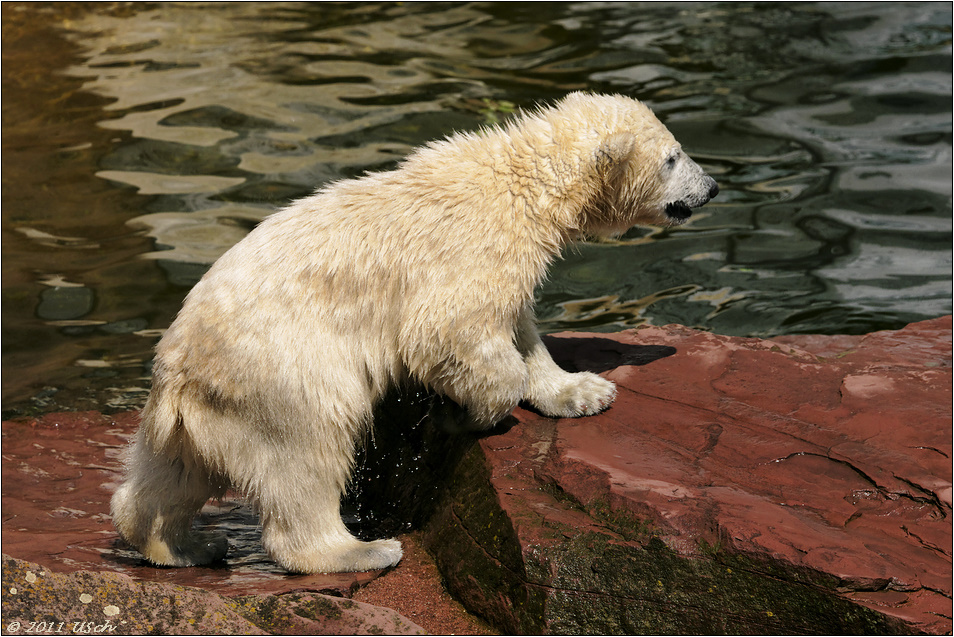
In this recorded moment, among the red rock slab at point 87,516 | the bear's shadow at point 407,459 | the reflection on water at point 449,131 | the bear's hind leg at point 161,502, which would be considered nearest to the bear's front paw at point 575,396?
the bear's shadow at point 407,459

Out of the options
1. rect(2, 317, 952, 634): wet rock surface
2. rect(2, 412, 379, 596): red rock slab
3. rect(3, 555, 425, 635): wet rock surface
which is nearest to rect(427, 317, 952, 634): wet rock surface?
rect(2, 317, 952, 634): wet rock surface

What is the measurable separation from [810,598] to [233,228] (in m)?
7.75

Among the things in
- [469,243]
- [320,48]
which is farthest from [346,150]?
[469,243]

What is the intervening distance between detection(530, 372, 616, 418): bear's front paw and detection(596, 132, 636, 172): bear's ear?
1158mm

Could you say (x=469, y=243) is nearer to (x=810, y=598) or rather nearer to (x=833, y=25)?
(x=810, y=598)

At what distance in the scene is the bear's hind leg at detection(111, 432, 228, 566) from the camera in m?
4.61

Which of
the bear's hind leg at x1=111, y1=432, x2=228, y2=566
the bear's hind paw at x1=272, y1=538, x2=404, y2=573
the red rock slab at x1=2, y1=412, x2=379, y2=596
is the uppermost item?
the bear's hind leg at x1=111, y1=432, x2=228, y2=566

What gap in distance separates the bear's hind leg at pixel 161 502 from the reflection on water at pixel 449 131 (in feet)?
9.68

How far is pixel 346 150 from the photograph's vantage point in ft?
39.3

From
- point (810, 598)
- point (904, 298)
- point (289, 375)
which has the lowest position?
point (904, 298)

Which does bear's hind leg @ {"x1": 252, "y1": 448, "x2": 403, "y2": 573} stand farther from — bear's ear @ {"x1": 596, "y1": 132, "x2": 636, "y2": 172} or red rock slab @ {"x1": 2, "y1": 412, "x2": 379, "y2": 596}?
bear's ear @ {"x1": 596, "y1": 132, "x2": 636, "y2": 172}

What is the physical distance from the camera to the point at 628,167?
5.15 m

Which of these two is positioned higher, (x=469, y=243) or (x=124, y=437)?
(x=469, y=243)

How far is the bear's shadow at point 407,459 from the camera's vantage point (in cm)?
506
